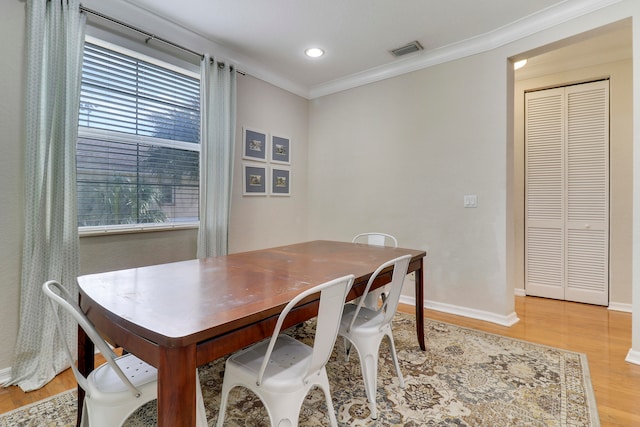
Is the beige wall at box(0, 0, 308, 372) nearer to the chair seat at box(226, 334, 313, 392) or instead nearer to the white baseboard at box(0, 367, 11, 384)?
the white baseboard at box(0, 367, 11, 384)

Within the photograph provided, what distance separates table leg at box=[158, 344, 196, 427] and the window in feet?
5.90

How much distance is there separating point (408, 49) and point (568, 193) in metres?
2.36


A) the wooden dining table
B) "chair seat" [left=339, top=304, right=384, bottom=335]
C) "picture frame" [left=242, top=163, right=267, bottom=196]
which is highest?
"picture frame" [left=242, top=163, right=267, bottom=196]

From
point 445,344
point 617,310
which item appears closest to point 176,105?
point 445,344

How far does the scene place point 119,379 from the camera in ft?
3.80

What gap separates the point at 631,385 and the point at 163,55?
4.01m

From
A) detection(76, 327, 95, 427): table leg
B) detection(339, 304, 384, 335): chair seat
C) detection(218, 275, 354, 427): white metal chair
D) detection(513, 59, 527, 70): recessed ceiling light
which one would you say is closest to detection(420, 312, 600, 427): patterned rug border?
detection(339, 304, 384, 335): chair seat

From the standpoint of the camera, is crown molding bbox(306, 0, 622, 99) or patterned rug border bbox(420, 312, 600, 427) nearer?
patterned rug border bbox(420, 312, 600, 427)

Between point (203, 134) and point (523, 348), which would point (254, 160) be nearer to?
point (203, 134)

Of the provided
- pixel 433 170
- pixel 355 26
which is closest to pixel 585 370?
pixel 433 170

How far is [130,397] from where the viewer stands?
3.53ft

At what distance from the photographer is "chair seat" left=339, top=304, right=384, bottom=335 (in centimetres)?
162

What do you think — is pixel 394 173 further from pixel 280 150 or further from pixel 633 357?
pixel 633 357

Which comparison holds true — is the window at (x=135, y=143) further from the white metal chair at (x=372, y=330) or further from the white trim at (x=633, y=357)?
the white trim at (x=633, y=357)
